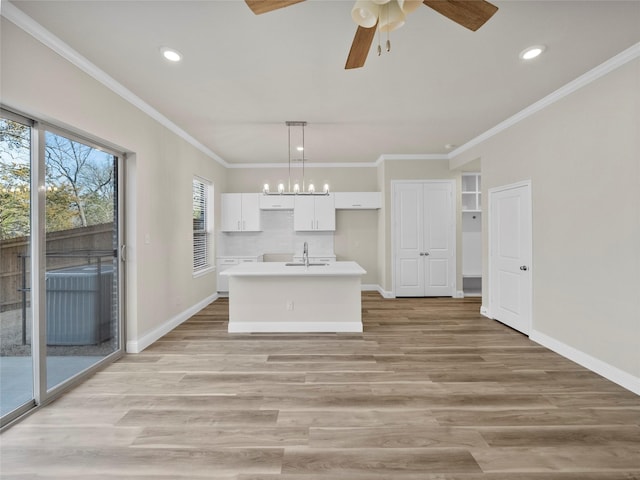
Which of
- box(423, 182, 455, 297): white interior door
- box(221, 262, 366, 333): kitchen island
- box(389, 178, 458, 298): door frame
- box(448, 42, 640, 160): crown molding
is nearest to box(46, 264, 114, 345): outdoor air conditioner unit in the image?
box(221, 262, 366, 333): kitchen island

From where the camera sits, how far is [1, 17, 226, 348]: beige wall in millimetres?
2080

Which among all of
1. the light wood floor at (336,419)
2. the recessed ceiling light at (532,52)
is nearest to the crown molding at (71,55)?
the light wood floor at (336,419)

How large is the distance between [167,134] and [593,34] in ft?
14.2

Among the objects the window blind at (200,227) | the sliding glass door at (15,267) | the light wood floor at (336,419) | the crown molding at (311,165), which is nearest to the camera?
the light wood floor at (336,419)

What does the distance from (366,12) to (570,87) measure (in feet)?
9.08

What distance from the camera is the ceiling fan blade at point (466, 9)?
1482 millimetres

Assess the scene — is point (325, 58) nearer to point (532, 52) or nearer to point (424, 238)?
point (532, 52)

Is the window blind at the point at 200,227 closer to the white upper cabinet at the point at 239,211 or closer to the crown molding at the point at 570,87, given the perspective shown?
the white upper cabinet at the point at 239,211

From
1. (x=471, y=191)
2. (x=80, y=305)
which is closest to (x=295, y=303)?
(x=80, y=305)

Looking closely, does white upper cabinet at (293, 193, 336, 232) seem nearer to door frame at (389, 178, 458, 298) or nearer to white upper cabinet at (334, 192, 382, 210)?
white upper cabinet at (334, 192, 382, 210)

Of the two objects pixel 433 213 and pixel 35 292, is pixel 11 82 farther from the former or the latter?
pixel 433 213

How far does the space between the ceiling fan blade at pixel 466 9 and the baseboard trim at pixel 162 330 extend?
387cm

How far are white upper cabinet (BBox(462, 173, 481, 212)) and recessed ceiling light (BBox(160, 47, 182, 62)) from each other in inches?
233

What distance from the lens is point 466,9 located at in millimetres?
1559
